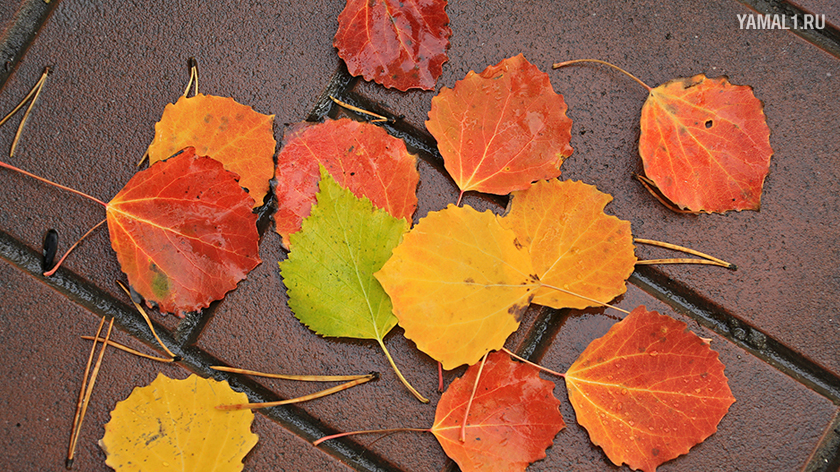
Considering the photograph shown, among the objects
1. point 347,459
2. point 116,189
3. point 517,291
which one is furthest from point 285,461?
point 116,189

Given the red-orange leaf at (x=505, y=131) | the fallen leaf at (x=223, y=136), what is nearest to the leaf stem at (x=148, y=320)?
the fallen leaf at (x=223, y=136)

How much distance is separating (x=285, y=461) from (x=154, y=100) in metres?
0.91

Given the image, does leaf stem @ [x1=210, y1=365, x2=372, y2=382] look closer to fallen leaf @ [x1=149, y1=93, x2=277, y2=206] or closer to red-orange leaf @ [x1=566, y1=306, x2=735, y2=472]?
fallen leaf @ [x1=149, y1=93, x2=277, y2=206]

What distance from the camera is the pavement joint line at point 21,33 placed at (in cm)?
123

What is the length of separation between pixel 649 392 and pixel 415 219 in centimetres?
65

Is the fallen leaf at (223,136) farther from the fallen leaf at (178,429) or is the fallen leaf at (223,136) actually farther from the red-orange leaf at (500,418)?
the red-orange leaf at (500,418)

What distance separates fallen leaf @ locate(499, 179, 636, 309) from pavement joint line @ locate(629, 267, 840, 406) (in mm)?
123

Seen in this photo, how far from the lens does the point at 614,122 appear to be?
50.5 inches

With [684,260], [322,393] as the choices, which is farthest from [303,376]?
[684,260]

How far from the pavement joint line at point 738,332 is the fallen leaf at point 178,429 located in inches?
38.9

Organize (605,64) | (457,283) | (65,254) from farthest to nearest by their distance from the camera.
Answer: (605,64) < (65,254) < (457,283)

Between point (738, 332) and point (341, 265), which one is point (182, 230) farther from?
point (738, 332)

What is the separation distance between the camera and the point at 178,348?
3.88 feet

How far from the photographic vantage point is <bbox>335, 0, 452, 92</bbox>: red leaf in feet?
4.03
